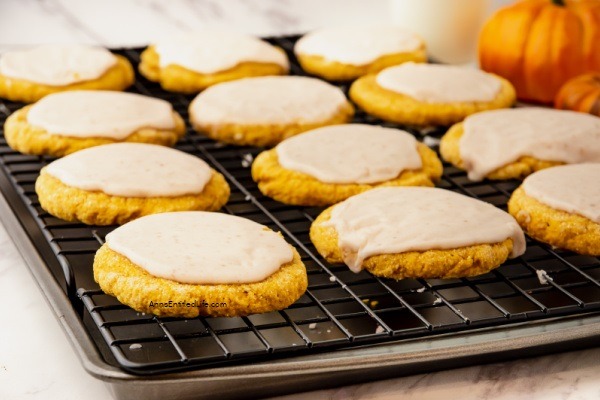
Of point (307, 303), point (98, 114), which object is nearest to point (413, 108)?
point (98, 114)

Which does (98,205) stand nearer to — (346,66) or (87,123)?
(87,123)

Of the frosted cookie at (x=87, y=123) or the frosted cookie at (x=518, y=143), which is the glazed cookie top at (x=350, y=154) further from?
the frosted cookie at (x=87, y=123)

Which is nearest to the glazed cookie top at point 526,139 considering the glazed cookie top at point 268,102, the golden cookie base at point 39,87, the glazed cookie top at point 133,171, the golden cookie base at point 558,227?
the golden cookie base at point 558,227

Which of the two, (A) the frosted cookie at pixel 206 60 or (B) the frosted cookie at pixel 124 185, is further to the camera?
(A) the frosted cookie at pixel 206 60

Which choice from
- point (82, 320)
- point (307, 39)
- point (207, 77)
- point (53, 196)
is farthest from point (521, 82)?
point (82, 320)

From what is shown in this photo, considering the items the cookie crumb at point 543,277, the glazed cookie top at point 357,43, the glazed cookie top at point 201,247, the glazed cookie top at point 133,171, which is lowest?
the glazed cookie top at point 133,171
